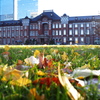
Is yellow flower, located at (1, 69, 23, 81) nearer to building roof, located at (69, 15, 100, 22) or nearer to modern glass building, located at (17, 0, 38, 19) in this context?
building roof, located at (69, 15, 100, 22)

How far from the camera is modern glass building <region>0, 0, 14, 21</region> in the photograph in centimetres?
9662

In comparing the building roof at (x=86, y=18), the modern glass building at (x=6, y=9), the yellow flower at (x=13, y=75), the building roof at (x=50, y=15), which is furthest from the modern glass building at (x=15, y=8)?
the yellow flower at (x=13, y=75)

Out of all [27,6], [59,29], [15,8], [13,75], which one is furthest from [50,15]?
[27,6]

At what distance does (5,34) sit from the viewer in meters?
52.3

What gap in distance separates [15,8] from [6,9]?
5.16 metres

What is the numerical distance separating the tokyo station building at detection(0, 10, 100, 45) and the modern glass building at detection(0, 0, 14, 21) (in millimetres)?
51528

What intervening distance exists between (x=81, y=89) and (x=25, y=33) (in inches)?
1931

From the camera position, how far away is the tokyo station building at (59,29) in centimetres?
4475

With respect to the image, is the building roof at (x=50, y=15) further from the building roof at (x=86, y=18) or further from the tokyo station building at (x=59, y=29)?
the building roof at (x=86, y=18)

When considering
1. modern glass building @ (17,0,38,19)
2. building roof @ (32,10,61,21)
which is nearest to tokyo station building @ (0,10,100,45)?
building roof @ (32,10,61,21)

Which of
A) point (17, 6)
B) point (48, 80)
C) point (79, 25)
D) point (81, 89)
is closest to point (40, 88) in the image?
point (48, 80)

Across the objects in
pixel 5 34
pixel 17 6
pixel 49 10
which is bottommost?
pixel 5 34

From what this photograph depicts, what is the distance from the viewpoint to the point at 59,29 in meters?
46.2

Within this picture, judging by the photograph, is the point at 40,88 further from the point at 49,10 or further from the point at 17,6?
the point at 17,6
